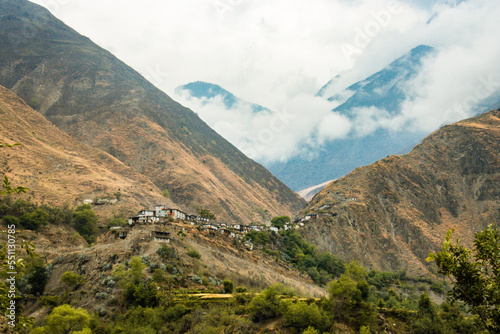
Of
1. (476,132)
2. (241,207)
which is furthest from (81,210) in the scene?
(476,132)

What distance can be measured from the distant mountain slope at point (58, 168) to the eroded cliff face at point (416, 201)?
39153mm

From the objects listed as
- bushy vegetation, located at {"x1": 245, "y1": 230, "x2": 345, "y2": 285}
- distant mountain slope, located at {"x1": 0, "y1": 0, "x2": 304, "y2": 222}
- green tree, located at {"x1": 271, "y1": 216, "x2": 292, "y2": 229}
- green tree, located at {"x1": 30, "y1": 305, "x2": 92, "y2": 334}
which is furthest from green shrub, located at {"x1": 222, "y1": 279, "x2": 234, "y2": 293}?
distant mountain slope, located at {"x1": 0, "y1": 0, "x2": 304, "y2": 222}

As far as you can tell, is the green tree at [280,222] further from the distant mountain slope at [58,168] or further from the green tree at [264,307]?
the green tree at [264,307]

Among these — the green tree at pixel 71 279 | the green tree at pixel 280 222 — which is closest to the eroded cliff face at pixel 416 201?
the green tree at pixel 280 222

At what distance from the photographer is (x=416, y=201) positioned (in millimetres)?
83750

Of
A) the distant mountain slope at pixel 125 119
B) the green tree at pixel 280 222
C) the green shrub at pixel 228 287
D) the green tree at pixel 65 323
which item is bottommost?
the green tree at pixel 65 323

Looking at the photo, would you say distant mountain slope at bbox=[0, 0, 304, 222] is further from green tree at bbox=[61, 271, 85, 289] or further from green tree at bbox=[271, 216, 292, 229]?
green tree at bbox=[61, 271, 85, 289]

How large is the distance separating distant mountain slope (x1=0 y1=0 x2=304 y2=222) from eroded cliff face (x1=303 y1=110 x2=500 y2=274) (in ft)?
103

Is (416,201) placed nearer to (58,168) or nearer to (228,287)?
(228,287)

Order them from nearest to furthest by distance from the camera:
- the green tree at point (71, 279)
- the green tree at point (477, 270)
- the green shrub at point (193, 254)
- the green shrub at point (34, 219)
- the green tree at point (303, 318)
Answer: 1. the green tree at point (477, 270)
2. the green tree at point (303, 318)
3. the green tree at point (71, 279)
4. the green shrub at point (193, 254)
5. the green shrub at point (34, 219)

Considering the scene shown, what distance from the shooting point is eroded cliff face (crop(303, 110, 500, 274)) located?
7019 cm

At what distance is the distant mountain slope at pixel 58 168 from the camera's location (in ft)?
198

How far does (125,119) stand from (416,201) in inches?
3555

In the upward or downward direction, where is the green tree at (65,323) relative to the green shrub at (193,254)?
downward
